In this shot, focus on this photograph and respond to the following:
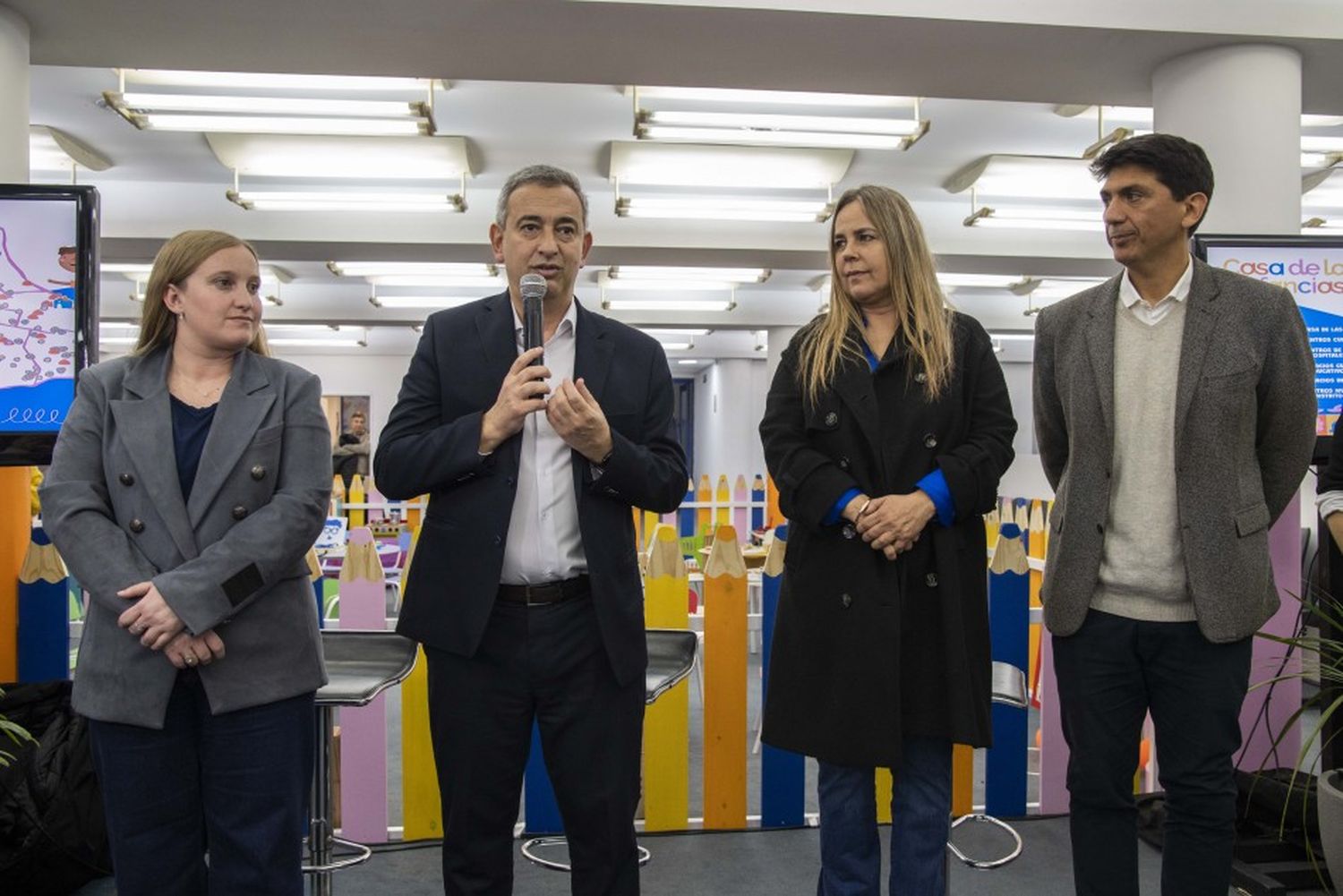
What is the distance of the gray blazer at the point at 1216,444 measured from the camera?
2.01 meters

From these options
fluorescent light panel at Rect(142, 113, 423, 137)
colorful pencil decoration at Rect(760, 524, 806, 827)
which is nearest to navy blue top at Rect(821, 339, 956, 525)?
colorful pencil decoration at Rect(760, 524, 806, 827)

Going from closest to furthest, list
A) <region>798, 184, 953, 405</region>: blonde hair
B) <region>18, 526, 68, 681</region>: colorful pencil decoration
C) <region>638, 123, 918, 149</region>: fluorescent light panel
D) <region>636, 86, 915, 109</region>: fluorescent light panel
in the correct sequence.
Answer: <region>798, 184, 953, 405</region>: blonde hair
<region>18, 526, 68, 681</region>: colorful pencil decoration
<region>636, 86, 915, 109</region>: fluorescent light panel
<region>638, 123, 918, 149</region>: fluorescent light panel

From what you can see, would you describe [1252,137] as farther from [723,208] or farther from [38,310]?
[38,310]

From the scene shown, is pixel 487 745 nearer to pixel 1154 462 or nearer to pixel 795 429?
pixel 795 429

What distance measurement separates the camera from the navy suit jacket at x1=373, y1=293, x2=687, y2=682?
6.27ft

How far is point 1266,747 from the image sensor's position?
3.26m

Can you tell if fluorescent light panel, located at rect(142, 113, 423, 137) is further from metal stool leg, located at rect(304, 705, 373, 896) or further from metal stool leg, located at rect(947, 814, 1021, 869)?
metal stool leg, located at rect(947, 814, 1021, 869)

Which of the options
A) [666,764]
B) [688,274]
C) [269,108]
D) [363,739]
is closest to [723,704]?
[666,764]

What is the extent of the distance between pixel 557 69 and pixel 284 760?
8.54ft

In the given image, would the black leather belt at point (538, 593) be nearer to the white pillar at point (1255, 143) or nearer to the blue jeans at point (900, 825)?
the blue jeans at point (900, 825)

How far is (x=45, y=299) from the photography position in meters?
2.71

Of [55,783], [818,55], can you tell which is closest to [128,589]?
[55,783]

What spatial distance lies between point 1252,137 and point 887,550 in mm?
2409

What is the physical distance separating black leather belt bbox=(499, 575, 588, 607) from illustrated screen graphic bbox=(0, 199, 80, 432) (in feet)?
5.06
